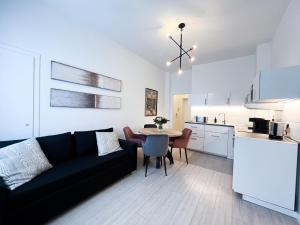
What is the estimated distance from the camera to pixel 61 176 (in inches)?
69.0

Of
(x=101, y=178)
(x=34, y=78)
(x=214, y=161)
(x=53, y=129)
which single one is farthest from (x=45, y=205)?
(x=214, y=161)

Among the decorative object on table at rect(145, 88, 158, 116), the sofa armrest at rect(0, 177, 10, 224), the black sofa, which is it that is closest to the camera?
the sofa armrest at rect(0, 177, 10, 224)

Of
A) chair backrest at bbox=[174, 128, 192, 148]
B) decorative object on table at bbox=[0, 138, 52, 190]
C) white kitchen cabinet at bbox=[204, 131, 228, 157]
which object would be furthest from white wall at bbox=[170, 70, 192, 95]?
decorative object on table at bbox=[0, 138, 52, 190]

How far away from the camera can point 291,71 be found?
5.71 ft

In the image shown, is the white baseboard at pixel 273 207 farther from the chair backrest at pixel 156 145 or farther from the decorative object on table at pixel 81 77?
the decorative object on table at pixel 81 77

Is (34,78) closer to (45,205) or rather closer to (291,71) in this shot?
(45,205)

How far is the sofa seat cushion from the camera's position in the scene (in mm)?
1407

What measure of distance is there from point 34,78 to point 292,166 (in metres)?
3.88

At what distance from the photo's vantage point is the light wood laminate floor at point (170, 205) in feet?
5.66

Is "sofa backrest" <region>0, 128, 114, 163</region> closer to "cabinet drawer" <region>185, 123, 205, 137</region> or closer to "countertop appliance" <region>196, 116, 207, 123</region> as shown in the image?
"cabinet drawer" <region>185, 123, 205, 137</region>

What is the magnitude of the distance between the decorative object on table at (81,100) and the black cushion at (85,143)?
1.96ft

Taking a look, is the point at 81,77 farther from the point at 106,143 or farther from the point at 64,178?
the point at 64,178

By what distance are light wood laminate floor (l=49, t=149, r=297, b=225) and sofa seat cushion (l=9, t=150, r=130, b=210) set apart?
0.39 meters

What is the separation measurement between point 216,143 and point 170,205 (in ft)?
9.43
